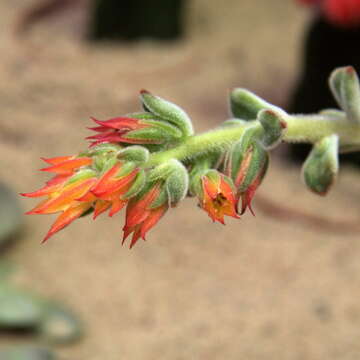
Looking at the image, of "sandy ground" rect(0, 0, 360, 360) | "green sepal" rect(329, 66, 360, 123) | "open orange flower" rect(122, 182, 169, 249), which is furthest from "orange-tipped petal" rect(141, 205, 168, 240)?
"sandy ground" rect(0, 0, 360, 360)

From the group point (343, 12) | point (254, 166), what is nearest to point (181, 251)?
point (343, 12)

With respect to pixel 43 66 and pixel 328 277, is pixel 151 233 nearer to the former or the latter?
pixel 328 277

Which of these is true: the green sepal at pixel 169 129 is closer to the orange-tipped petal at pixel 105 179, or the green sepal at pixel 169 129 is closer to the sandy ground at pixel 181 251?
the orange-tipped petal at pixel 105 179

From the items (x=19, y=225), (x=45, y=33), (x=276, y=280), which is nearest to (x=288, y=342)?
(x=276, y=280)

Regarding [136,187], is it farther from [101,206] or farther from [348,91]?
[348,91]

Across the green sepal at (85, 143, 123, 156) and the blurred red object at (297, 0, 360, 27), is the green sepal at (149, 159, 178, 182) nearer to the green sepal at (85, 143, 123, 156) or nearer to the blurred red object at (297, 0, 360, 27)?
the green sepal at (85, 143, 123, 156)

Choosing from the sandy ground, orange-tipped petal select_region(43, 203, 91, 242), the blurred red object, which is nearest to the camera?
orange-tipped petal select_region(43, 203, 91, 242)
